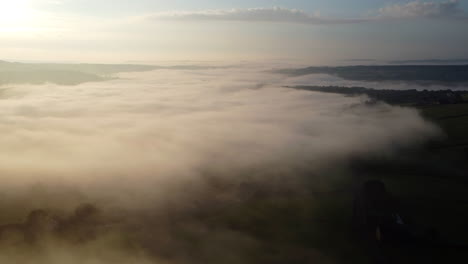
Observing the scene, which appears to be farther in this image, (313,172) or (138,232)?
(313,172)

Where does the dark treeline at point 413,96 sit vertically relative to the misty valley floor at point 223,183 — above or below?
above

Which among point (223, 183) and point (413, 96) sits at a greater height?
point (413, 96)

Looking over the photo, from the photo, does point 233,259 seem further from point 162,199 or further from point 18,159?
point 18,159

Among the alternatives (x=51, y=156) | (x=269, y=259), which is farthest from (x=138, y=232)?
(x=51, y=156)

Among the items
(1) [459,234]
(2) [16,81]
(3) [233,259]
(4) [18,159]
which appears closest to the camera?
(3) [233,259]

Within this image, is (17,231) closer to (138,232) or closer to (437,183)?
(138,232)

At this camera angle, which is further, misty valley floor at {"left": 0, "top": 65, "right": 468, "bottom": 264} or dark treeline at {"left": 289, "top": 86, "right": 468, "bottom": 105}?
dark treeline at {"left": 289, "top": 86, "right": 468, "bottom": 105}

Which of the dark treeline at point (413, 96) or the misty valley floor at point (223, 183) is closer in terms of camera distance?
the misty valley floor at point (223, 183)

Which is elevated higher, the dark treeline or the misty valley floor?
the dark treeline

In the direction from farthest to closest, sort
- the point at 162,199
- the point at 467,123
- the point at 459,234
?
the point at 467,123 < the point at 162,199 < the point at 459,234

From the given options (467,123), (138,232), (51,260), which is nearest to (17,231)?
(51,260)

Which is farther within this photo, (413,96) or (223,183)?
(413,96)
